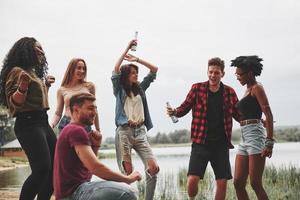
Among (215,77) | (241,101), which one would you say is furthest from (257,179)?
(215,77)

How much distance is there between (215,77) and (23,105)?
2135 millimetres

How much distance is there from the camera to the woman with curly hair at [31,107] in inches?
161

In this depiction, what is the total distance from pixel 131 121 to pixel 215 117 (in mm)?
980

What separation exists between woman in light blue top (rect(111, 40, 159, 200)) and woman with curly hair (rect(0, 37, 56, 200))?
3.34 feet

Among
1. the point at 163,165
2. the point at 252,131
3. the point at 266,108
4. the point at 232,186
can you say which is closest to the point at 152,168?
the point at 252,131

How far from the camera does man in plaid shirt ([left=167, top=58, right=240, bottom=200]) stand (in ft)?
16.3

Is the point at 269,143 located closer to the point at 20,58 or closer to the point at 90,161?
the point at 90,161

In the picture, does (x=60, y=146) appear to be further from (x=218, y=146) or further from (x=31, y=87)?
(x=218, y=146)

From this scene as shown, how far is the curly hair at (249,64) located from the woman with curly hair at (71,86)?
171 cm

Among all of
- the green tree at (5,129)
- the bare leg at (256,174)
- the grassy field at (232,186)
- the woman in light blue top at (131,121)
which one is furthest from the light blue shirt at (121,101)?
the green tree at (5,129)

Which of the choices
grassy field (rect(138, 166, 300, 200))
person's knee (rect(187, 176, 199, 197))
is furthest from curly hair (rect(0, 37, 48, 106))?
grassy field (rect(138, 166, 300, 200))

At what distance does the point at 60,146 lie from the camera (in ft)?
10.8

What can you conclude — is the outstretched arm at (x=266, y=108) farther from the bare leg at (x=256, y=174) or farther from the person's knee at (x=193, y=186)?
the person's knee at (x=193, y=186)

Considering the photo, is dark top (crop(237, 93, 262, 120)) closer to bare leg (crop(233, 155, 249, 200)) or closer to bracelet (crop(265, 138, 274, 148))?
bracelet (crop(265, 138, 274, 148))
